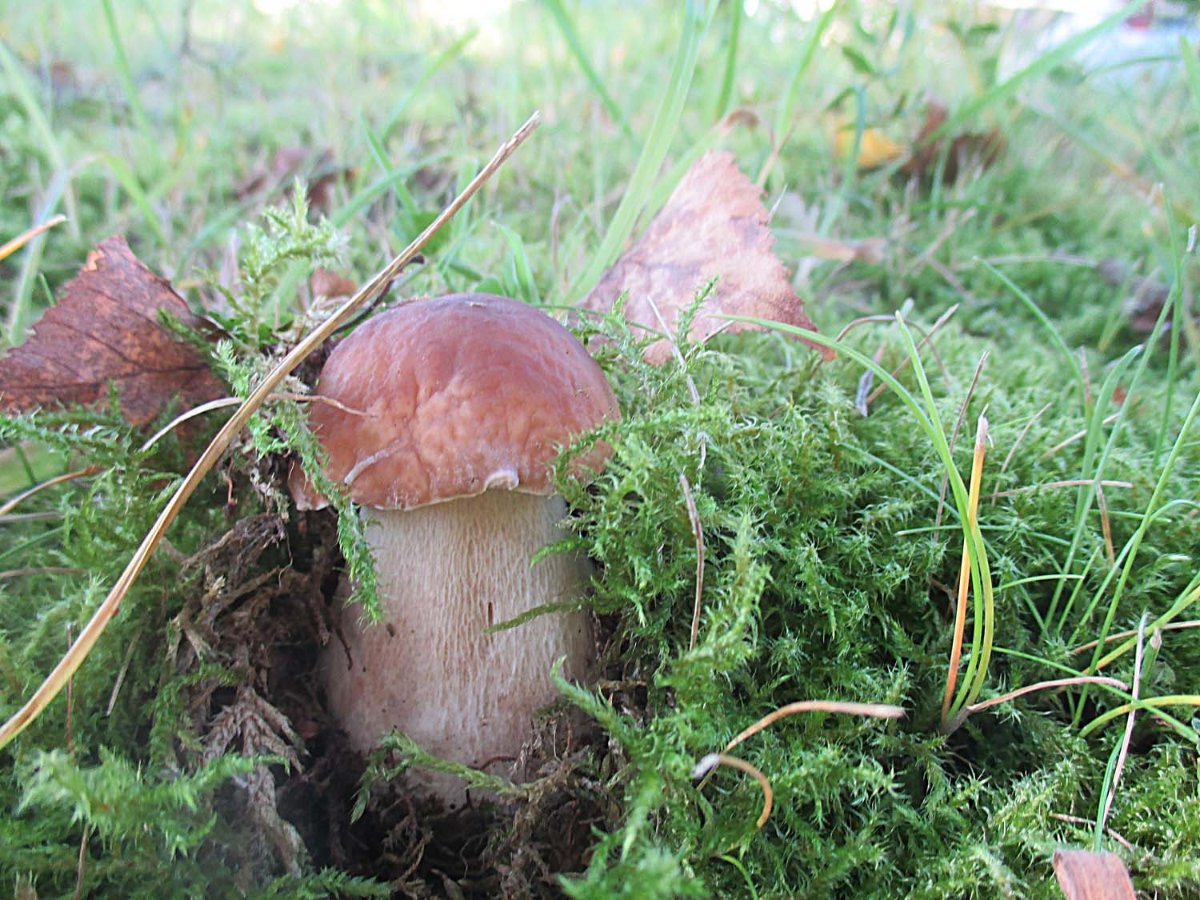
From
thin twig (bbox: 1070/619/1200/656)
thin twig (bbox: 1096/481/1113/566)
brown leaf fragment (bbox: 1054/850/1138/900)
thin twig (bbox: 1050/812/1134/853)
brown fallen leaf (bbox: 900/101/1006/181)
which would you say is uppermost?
brown fallen leaf (bbox: 900/101/1006/181)

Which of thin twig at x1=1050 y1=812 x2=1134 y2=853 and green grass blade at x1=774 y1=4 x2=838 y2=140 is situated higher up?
green grass blade at x1=774 y1=4 x2=838 y2=140

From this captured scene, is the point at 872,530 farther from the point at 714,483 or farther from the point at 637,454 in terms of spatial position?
the point at 637,454

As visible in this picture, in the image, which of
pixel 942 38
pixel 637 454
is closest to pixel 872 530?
pixel 637 454

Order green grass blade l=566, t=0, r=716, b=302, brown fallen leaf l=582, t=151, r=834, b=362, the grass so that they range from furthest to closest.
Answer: green grass blade l=566, t=0, r=716, b=302 → brown fallen leaf l=582, t=151, r=834, b=362 → the grass

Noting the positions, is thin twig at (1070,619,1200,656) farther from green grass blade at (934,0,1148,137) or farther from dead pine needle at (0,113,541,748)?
green grass blade at (934,0,1148,137)

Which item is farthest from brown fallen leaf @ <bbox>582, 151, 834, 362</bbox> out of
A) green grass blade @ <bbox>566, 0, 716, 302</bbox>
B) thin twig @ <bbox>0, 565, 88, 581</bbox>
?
thin twig @ <bbox>0, 565, 88, 581</bbox>

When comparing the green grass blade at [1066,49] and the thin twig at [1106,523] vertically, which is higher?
the green grass blade at [1066,49]

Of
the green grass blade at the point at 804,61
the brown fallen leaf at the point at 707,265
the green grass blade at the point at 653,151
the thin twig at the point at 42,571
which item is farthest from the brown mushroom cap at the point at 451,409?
the green grass blade at the point at 804,61

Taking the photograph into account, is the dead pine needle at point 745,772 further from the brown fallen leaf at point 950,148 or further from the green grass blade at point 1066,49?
the brown fallen leaf at point 950,148
